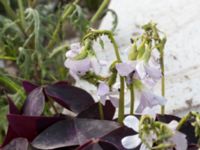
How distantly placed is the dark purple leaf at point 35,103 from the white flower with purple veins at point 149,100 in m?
0.19

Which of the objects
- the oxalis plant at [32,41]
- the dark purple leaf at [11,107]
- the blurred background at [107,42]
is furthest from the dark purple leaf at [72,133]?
the oxalis plant at [32,41]

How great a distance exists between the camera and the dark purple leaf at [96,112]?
0.97m

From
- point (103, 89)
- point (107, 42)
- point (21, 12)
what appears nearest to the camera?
point (103, 89)

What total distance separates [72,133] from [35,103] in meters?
0.11

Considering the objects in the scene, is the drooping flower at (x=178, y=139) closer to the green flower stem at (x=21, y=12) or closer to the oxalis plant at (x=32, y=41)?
the oxalis plant at (x=32, y=41)

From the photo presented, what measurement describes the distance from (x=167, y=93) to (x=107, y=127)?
0.49m

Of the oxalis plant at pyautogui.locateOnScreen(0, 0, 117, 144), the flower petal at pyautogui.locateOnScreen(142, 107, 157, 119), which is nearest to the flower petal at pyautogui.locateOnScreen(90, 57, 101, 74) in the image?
the flower petal at pyautogui.locateOnScreen(142, 107, 157, 119)

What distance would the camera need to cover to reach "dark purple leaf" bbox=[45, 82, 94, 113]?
0.98 metres

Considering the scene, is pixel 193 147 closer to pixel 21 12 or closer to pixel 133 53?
pixel 133 53

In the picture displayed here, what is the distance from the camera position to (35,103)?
3.25 ft

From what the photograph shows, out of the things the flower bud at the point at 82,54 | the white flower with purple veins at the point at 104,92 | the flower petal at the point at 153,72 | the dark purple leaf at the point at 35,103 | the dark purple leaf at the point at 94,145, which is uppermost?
the flower bud at the point at 82,54

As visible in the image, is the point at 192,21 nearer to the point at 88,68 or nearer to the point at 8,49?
the point at 8,49

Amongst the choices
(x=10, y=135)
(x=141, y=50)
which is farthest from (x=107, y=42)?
(x=141, y=50)

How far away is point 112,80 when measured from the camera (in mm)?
878
